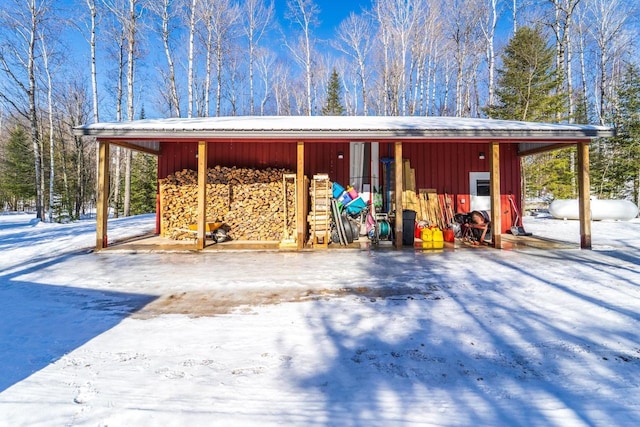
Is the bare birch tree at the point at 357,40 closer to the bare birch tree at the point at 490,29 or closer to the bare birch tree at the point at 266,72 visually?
the bare birch tree at the point at 266,72

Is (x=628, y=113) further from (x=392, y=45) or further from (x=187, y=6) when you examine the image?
(x=187, y=6)

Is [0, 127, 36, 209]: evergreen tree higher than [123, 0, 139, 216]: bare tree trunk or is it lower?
lower

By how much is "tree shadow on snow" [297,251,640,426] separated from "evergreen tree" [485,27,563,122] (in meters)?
14.1

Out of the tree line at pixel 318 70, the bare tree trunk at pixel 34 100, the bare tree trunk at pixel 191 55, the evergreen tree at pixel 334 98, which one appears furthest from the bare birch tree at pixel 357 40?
the bare tree trunk at pixel 34 100

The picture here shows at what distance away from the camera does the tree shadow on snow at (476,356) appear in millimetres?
1950

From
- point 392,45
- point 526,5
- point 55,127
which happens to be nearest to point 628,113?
point 526,5

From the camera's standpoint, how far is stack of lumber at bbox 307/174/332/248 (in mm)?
7738

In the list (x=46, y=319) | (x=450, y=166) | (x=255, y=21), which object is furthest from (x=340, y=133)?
(x=255, y=21)

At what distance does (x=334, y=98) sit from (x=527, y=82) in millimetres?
13413

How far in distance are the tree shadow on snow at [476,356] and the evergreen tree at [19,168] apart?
981 inches

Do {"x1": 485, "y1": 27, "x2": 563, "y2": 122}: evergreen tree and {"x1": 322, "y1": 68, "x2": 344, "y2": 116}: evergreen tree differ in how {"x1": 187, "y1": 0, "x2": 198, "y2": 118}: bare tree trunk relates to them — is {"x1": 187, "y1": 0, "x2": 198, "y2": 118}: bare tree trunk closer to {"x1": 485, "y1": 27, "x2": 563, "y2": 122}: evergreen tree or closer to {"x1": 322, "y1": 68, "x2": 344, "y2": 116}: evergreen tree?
{"x1": 322, "y1": 68, "x2": 344, "y2": 116}: evergreen tree

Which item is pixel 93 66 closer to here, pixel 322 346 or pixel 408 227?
pixel 408 227

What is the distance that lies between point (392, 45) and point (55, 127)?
20.6 metres

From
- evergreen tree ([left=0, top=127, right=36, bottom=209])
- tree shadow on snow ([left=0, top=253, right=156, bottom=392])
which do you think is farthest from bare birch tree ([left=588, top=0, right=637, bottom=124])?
evergreen tree ([left=0, top=127, right=36, bottom=209])
